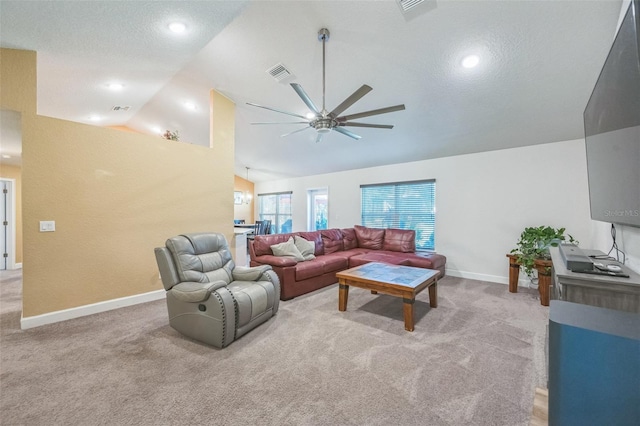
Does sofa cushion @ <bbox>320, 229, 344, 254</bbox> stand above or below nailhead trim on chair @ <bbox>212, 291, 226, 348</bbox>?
above

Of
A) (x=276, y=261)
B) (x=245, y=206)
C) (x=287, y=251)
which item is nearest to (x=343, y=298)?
(x=276, y=261)

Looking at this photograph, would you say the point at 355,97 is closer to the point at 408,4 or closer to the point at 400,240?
the point at 408,4

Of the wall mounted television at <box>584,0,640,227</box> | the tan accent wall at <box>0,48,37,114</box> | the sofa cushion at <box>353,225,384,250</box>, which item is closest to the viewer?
the wall mounted television at <box>584,0,640,227</box>

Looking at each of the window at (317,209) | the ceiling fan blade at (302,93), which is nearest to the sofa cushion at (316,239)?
the window at (317,209)

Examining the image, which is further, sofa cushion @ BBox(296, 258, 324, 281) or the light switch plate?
sofa cushion @ BBox(296, 258, 324, 281)

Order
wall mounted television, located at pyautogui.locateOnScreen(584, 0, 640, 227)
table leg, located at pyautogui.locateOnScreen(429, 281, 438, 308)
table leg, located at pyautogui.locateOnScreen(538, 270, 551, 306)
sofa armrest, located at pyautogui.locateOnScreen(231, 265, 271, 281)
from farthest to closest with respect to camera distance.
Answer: table leg, located at pyautogui.locateOnScreen(538, 270, 551, 306) < table leg, located at pyautogui.locateOnScreen(429, 281, 438, 308) < sofa armrest, located at pyautogui.locateOnScreen(231, 265, 271, 281) < wall mounted television, located at pyautogui.locateOnScreen(584, 0, 640, 227)

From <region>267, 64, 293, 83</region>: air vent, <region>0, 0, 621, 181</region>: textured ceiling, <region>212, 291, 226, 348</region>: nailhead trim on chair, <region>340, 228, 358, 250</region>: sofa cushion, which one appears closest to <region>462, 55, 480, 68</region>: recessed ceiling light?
<region>0, 0, 621, 181</region>: textured ceiling

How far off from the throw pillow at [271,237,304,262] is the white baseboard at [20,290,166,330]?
5.60 ft

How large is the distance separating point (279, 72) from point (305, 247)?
8.93 ft

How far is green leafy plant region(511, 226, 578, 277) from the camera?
3.63 meters

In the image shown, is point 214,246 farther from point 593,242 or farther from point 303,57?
point 593,242

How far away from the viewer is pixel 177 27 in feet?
8.21

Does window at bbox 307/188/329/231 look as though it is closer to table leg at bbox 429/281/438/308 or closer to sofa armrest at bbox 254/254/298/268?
sofa armrest at bbox 254/254/298/268

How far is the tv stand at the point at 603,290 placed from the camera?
1.50 m
